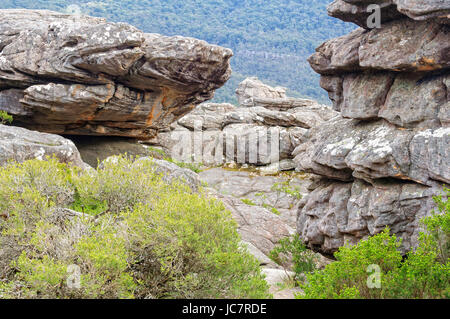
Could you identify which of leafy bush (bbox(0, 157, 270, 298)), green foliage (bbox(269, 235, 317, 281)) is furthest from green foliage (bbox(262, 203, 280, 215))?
leafy bush (bbox(0, 157, 270, 298))

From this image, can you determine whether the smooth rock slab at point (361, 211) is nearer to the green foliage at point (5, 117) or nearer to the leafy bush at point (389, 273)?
the leafy bush at point (389, 273)

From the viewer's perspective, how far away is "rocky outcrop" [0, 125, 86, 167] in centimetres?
1727

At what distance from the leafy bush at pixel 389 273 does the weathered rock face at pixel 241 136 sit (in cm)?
3448

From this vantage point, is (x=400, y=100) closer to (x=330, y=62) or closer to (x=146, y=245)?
(x=330, y=62)

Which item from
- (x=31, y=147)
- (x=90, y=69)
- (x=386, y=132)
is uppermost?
(x=90, y=69)

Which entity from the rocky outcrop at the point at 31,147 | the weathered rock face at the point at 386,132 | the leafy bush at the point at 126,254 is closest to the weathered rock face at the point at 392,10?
the weathered rock face at the point at 386,132

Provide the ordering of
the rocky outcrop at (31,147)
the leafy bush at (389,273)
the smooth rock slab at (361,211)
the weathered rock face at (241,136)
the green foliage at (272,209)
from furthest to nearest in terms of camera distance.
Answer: the weathered rock face at (241,136), the green foliage at (272,209), the rocky outcrop at (31,147), the smooth rock slab at (361,211), the leafy bush at (389,273)

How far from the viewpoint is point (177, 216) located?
10.5 metres

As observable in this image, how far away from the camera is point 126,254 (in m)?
9.66

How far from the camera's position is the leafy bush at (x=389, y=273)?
28.6 ft

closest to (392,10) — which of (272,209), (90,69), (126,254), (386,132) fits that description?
(386,132)

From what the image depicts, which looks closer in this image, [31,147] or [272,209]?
[31,147]

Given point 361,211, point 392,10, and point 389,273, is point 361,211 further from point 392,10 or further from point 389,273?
point 392,10

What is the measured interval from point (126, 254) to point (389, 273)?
635cm
